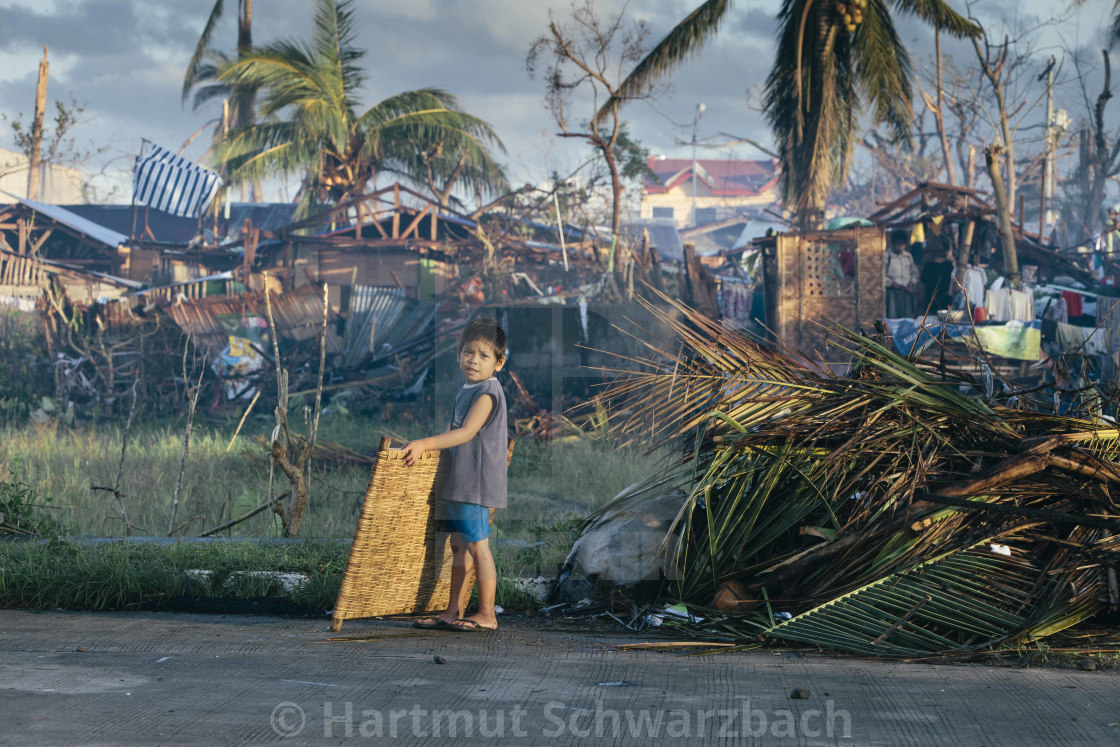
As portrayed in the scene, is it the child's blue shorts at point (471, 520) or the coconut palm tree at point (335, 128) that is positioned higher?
the coconut palm tree at point (335, 128)

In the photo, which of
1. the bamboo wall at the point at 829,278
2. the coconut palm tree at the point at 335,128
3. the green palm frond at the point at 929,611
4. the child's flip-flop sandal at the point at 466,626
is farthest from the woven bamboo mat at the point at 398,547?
the coconut palm tree at the point at 335,128

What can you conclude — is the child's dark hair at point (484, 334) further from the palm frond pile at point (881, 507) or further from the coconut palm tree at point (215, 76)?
the coconut palm tree at point (215, 76)

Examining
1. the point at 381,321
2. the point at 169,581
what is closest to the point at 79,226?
the point at 381,321

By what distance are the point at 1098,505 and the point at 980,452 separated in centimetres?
47

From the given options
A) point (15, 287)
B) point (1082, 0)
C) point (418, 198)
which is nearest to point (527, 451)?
point (418, 198)

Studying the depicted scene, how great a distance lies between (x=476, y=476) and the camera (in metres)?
3.89

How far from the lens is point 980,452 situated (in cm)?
390

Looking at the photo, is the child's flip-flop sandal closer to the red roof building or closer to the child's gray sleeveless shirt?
the child's gray sleeveless shirt

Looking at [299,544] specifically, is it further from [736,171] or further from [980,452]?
[736,171]

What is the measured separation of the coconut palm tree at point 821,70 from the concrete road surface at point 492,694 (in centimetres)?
1338

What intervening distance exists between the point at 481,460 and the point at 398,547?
0.48 meters

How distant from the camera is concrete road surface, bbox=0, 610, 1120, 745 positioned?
260 centimetres

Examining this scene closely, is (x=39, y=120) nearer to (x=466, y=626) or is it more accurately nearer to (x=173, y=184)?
(x=173, y=184)

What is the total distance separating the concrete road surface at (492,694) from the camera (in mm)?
2602
